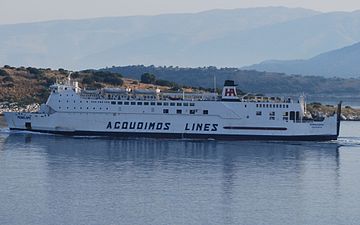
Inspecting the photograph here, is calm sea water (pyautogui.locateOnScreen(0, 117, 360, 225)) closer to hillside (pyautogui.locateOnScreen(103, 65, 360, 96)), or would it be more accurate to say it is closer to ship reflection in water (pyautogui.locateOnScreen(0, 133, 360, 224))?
ship reflection in water (pyautogui.locateOnScreen(0, 133, 360, 224))

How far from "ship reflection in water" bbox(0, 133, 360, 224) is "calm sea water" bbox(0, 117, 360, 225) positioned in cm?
4

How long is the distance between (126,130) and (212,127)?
17.9 feet

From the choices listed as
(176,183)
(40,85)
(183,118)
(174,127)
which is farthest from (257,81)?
(176,183)

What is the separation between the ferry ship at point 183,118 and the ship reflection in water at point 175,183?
10.5ft

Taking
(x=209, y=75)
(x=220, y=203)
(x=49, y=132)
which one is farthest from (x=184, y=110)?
(x=209, y=75)

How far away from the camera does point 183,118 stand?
5791 cm

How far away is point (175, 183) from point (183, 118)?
20.2m

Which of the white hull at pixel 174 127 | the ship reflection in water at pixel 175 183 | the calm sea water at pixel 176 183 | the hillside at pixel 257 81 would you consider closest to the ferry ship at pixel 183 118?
the white hull at pixel 174 127

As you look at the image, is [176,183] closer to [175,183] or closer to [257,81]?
[175,183]

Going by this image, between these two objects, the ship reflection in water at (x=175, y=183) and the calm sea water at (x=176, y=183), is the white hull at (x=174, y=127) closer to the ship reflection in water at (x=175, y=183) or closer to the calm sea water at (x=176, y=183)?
the calm sea water at (x=176, y=183)

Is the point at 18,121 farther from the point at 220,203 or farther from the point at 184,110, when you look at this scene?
the point at 220,203

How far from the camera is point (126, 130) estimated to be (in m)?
57.8

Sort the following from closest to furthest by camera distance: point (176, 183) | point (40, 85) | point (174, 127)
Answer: point (176, 183)
point (174, 127)
point (40, 85)

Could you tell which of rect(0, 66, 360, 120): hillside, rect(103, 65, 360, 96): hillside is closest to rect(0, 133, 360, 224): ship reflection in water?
rect(0, 66, 360, 120): hillside
